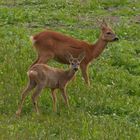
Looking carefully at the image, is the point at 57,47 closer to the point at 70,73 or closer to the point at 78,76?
the point at 78,76

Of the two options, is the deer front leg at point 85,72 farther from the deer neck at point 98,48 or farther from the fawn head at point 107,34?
the fawn head at point 107,34

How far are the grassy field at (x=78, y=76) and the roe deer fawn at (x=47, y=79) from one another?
22 centimetres

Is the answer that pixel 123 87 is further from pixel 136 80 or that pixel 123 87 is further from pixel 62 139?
pixel 62 139

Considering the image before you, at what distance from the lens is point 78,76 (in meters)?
13.3

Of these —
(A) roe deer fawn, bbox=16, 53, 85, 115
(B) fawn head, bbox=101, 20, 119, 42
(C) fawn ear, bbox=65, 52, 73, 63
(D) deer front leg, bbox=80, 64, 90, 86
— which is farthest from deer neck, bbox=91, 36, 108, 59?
(A) roe deer fawn, bbox=16, 53, 85, 115

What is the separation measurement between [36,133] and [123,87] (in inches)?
127

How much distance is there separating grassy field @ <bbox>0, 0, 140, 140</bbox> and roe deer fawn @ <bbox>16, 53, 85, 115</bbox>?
22 centimetres

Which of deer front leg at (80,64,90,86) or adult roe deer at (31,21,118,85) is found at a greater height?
adult roe deer at (31,21,118,85)

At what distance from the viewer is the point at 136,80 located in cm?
1300

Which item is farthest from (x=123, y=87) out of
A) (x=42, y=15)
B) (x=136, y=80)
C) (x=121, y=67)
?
(x=42, y=15)

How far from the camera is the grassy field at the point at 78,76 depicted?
33.0ft

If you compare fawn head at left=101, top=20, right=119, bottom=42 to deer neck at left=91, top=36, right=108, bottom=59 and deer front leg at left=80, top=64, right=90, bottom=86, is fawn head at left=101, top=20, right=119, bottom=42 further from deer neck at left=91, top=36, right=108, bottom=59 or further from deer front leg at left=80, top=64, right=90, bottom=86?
deer front leg at left=80, top=64, right=90, bottom=86

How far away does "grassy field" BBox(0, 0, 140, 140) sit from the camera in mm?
10055

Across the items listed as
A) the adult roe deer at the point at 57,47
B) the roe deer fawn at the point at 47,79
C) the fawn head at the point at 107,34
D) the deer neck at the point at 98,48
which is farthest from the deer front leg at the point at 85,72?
the roe deer fawn at the point at 47,79
